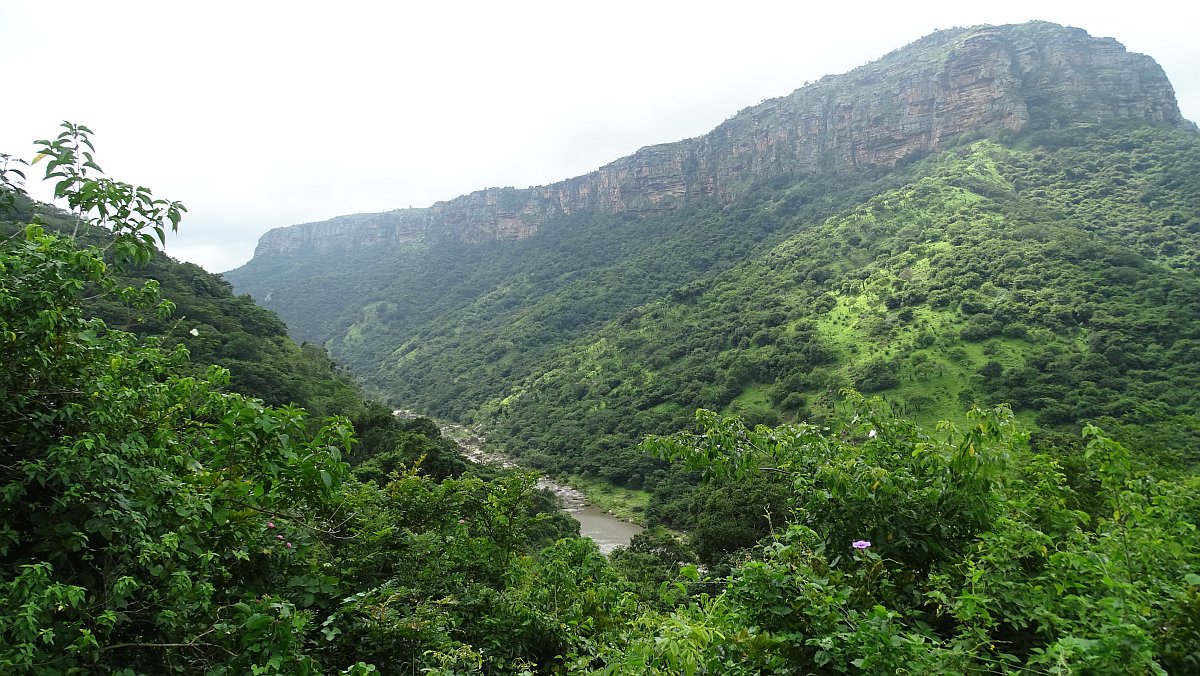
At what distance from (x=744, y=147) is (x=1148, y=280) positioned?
10250 centimetres

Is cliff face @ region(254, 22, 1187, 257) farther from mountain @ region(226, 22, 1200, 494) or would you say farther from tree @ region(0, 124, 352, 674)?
tree @ region(0, 124, 352, 674)

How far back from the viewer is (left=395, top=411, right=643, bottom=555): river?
3600 centimetres

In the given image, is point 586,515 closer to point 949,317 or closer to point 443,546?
point 949,317

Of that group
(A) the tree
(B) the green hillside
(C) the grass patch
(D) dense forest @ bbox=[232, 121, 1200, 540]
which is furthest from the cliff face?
(A) the tree

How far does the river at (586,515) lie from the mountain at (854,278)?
3.24 meters

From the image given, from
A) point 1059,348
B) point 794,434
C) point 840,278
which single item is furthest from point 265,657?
point 840,278

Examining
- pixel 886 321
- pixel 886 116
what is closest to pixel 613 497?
pixel 886 321

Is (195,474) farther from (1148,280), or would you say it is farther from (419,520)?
(1148,280)

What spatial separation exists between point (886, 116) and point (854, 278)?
66879mm

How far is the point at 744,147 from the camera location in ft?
434

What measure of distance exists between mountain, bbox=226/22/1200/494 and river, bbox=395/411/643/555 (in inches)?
128

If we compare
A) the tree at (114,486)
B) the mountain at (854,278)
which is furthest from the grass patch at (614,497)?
the tree at (114,486)

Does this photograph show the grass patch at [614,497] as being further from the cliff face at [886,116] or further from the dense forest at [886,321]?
the cliff face at [886,116]

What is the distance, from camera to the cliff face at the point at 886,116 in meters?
87.2
